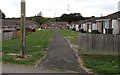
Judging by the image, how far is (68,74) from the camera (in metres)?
7.57

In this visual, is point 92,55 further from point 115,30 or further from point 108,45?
point 115,30

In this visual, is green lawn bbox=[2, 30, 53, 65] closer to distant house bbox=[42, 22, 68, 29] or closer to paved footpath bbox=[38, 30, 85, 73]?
paved footpath bbox=[38, 30, 85, 73]

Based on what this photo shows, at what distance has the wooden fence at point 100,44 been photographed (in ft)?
41.7

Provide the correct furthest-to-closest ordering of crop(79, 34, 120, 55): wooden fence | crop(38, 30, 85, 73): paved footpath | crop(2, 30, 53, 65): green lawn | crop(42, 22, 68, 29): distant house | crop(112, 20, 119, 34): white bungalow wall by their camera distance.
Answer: crop(42, 22, 68, 29): distant house → crop(112, 20, 119, 34): white bungalow wall → crop(79, 34, 120, 55): wooden fence → crop(2, 30, 53, 65): green lawn → crop(38, 30, 85, 73): paved footpath

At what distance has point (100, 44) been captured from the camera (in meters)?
12.9

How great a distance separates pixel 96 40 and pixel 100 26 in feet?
64.4

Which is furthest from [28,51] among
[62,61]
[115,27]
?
[115,27]

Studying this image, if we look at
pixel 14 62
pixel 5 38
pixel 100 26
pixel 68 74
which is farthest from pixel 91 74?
pixel 100 26

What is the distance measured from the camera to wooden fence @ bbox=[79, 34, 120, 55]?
12719 millimetres

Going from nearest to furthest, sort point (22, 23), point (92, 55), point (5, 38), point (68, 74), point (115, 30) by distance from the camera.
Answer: point (68, 74) < point (22, 23) < point (92, 55) < point (115, 30) < point (5, 38)

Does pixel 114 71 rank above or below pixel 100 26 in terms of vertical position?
below

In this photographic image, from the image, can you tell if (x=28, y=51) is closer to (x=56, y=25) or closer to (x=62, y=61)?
(x=62, y=61)

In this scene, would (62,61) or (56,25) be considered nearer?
(62,61)

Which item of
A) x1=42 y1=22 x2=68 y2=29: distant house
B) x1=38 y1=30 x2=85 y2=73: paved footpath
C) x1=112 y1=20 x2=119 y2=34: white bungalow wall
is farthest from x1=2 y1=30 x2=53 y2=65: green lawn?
x1=42 y1=22 x2=68 y2=29: distant house
